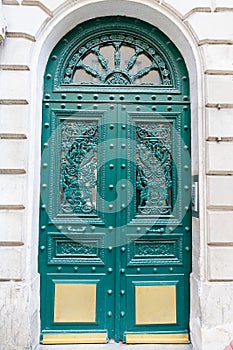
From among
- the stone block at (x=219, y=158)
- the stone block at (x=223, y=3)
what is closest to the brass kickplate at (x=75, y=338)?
the stone block at (x=219, y=158)

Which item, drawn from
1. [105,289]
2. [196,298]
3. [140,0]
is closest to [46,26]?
[140,0]

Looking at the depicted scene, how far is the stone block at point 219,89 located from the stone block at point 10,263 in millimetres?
2892

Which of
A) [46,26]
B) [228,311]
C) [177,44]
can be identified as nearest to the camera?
[228,311]

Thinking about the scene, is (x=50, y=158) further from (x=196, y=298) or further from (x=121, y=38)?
(x=196, y=298)

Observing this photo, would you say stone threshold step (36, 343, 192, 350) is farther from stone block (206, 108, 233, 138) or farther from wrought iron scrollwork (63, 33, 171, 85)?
wrought iron scrollwork (63, 33, 171, 85)

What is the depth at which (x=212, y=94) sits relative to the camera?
378 cm

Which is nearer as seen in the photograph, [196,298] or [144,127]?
[196,298]

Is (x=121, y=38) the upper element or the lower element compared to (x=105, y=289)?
upper

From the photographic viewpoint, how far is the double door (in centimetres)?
385

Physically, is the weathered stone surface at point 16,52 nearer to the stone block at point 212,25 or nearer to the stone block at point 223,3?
the stone block at point 212,25

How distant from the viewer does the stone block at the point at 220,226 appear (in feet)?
11.9

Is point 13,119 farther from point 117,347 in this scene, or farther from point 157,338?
point 157,338

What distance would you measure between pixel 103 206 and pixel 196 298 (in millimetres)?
1563

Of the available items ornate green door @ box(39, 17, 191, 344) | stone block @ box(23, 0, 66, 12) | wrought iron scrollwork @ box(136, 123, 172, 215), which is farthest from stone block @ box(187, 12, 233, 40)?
stone block @ box(23, 0, 66, 12)
